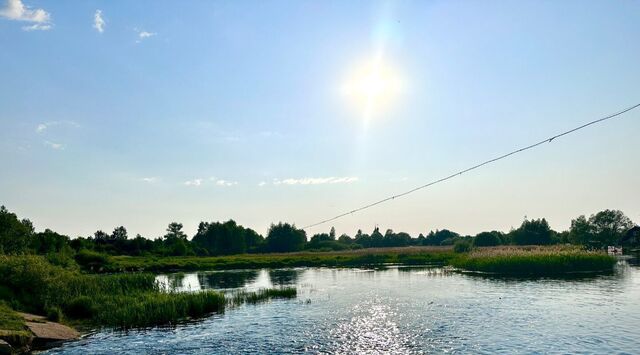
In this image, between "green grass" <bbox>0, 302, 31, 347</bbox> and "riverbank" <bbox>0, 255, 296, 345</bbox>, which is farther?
"riverbank" <bbox>0, 255, 296, 345</bbox>

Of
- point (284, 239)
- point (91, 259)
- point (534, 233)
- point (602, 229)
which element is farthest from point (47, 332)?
point (602, 229)

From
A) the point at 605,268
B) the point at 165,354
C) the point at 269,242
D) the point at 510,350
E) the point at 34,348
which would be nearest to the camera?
the point at 510,350

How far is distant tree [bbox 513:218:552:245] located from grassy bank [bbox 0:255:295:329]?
117m

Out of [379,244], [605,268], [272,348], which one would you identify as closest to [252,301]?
[272,348]

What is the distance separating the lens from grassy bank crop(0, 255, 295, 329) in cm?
3212

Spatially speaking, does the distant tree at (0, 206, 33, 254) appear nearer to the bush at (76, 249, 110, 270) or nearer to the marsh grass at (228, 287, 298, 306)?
the bush at (76, 249, 110, 270)

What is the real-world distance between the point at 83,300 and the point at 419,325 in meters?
24.5

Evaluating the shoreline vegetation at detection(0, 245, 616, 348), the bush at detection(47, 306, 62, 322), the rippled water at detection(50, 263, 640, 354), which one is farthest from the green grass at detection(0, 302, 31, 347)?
the bush at detection(47, 306, 62, 322)

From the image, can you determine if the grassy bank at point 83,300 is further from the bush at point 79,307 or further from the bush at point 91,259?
the bush at point 91,259

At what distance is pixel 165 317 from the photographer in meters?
32.1

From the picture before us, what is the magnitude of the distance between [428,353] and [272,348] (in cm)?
739

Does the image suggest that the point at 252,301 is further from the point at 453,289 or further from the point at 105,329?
the point at 453,289

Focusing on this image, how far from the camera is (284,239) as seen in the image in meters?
168

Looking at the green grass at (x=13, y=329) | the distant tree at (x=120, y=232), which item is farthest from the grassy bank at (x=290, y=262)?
the distant tree at (x=120, y=232)
